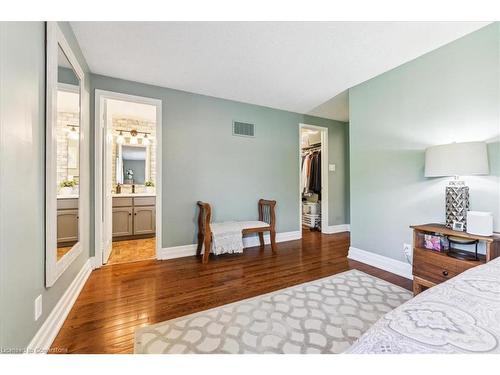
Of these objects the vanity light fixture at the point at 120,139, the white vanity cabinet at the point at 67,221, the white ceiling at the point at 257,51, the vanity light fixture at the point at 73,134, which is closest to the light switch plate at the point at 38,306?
the white vanity cabinet at the point at 67,221

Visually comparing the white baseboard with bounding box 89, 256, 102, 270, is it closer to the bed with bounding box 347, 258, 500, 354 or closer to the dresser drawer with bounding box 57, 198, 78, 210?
the dresser drawer with bounding box 57, 198, 78, 210

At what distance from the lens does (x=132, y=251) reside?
3.37 metres

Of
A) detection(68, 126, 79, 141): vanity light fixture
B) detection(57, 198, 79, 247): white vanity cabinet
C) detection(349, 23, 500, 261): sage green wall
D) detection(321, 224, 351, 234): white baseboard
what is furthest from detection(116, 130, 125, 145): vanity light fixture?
detection(321, 224, 351, 234): white baseboard

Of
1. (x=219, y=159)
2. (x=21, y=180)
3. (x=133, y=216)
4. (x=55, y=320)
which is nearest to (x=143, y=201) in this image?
(x=133, y=216)

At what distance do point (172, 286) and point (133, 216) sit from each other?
2414 mm

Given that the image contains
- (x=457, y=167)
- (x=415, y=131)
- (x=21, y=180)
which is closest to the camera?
(x=21, y=180)

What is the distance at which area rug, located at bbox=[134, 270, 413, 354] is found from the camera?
1341mm

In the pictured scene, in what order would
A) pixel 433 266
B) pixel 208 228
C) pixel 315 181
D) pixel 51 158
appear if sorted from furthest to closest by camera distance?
pixel 315 181 → pixel 208 228 → pixel 433 266 → pixel 51 158

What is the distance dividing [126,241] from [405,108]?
4616 millimetres

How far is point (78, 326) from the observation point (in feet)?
5.08

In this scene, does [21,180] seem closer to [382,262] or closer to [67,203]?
[67,203]

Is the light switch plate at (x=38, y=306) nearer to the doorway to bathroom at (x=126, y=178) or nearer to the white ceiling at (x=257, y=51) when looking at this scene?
the doorway to bathroom at (x=126, y=178)

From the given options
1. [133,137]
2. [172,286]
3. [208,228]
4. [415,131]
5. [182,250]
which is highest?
[133,137]
